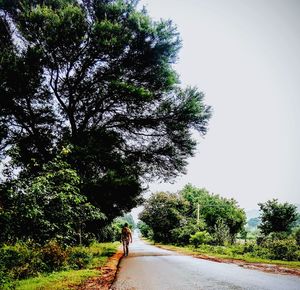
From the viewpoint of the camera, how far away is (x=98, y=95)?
1808cm

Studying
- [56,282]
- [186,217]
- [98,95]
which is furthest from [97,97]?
[186,217]

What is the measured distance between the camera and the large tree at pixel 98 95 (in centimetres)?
1537

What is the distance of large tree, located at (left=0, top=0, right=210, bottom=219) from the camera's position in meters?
15.4

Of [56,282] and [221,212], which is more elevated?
[221,212]

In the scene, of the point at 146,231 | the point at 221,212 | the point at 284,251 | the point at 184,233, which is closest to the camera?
the point at 284,251

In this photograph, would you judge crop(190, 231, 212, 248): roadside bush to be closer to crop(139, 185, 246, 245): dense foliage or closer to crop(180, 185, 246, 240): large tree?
crop(139, 185, 246, 245): dense foliage

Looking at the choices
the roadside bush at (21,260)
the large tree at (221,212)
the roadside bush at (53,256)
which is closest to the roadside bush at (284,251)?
the roadside bush at (53,256)

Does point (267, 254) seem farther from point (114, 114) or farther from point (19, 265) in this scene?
point (19, 265)

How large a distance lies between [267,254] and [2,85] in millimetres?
16713

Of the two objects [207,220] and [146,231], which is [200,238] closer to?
[207,220]

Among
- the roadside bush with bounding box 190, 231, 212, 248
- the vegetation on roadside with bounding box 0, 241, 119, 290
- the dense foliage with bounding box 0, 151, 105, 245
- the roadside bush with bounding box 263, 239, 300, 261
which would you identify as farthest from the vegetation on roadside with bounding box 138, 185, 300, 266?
the dense foliage with bounding box 0, 151, 105, 245

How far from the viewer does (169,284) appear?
7.77m

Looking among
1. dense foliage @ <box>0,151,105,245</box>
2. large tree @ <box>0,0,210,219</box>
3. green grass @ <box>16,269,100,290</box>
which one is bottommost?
green grass @ <box>16,269,100,290</box>

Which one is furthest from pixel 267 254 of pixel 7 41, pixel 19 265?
pixel 7 41
